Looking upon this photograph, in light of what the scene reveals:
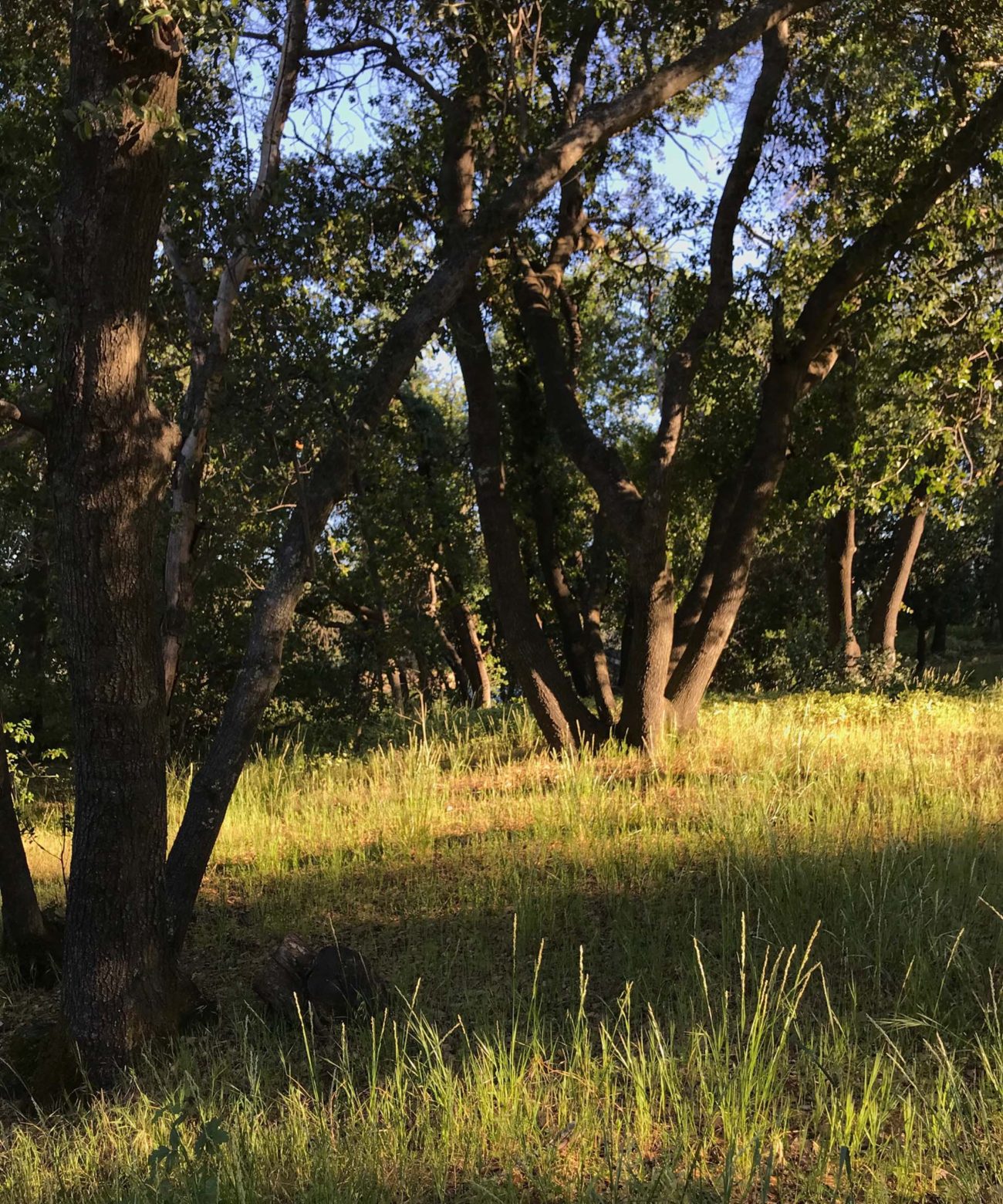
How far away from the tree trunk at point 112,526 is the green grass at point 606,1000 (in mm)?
525

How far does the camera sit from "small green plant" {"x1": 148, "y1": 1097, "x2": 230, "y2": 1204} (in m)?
2.96

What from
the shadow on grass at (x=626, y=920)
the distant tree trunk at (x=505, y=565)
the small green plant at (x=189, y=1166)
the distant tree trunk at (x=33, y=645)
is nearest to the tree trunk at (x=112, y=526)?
the shadow on grass at (x=626, y=920)

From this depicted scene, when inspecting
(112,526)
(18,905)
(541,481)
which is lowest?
(18,905)

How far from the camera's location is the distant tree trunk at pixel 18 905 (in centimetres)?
533

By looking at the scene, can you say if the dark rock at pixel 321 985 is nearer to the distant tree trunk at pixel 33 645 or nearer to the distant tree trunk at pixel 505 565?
the distant tree trunk at pixel 505 565

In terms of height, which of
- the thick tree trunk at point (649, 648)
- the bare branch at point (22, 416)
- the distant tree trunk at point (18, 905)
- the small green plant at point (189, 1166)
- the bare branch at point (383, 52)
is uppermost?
the bare branch at point (383, 52)

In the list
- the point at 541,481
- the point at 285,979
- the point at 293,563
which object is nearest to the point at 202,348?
the point at 293,563

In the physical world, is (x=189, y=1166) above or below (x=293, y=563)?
below

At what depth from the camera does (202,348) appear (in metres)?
7.01

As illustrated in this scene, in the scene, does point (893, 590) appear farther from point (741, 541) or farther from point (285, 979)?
point (285, 979)

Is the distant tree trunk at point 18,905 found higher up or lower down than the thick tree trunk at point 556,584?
lower down

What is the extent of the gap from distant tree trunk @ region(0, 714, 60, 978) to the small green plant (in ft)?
8.05

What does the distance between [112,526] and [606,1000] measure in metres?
2.96

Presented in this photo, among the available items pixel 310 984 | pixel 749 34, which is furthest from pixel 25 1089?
pixel 749 34
